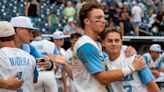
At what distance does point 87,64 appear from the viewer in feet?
13.4

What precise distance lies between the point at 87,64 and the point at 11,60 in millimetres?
739

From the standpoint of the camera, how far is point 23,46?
5242 millimetres

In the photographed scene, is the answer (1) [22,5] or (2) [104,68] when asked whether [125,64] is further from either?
(1) [22,5]

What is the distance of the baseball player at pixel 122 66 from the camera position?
4211 millimetres

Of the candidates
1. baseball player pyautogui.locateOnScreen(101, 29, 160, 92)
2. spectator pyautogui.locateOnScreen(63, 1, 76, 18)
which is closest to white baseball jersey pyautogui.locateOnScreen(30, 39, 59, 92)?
baseball player pyautogui.locateOnScreen(101, 29, 160, 92)

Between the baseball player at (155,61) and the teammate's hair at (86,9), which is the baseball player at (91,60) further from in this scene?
the baseball player at (155,61)

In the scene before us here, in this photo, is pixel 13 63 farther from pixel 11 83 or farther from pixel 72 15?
pixel 72 15

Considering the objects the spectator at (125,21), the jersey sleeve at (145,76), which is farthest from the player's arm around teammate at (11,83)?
the spectator at (125,21)

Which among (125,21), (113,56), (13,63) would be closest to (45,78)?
(13,63)

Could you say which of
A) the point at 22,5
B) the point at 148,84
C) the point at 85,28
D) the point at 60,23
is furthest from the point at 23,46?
the point at 22,5

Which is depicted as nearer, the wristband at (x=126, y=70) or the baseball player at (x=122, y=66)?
the wristband at (x=126, y=70)

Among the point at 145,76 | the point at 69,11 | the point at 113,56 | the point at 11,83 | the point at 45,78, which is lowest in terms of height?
the point at 69,11

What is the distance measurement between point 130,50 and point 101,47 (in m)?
0.29

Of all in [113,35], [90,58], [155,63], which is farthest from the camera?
[155,63]
